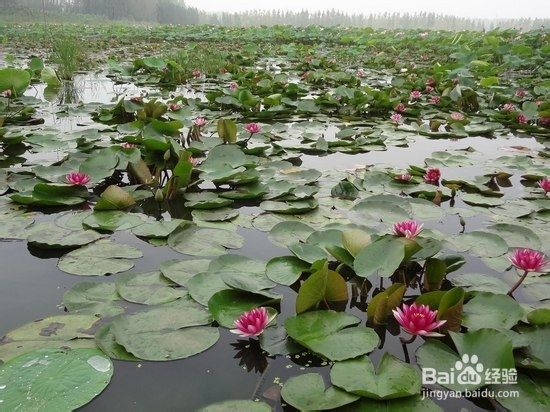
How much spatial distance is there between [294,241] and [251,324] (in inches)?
23.8

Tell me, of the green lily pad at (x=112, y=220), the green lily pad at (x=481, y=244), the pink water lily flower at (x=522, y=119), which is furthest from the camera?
the pink water lily flower at (x=522, y=119)

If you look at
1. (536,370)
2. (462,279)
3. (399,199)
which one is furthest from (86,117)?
(536,370)

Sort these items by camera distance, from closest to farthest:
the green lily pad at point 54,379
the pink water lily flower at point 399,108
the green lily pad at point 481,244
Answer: the green lily pad at point 54,379 < the green lily pad at point 481,244 < the pink water lily flower at point 399,108

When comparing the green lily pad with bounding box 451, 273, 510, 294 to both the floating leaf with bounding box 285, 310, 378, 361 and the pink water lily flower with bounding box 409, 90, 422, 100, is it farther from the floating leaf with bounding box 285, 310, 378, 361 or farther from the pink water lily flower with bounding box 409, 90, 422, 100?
the pink water lily flower with bounding box 409, 90, 422, 100

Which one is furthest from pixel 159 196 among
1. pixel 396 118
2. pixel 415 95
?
pixel 415 95

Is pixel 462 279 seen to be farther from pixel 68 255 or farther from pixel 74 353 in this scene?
pixel 68 255

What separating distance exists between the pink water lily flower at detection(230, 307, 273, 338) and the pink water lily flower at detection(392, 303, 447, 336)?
35cm

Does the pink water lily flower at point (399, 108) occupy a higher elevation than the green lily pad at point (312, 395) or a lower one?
higher

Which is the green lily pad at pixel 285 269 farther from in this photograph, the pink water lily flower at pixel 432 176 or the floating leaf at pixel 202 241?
the pink water lily flower at pixel 432 176

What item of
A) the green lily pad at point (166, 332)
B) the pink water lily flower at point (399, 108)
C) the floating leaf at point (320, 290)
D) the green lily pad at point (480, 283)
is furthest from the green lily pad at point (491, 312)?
the pink water lily flower at point (399, 108)

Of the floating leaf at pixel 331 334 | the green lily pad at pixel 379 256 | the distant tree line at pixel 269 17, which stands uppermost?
the distant tree line at pixel 269 17

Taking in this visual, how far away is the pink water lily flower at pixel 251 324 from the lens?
1.17 metres

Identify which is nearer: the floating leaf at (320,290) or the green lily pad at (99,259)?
the floating leaf at (320,290)

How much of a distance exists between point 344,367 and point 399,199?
113 cm
